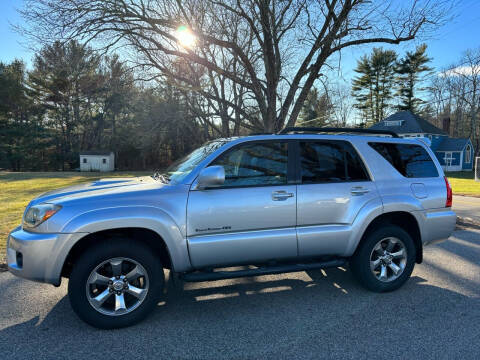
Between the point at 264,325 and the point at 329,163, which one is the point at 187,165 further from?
the point at 264,325

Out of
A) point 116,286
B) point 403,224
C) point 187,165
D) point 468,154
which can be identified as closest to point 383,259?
point 403,224

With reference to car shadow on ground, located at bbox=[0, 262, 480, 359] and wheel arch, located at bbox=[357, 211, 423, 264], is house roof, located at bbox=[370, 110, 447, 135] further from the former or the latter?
car shadow on ground, located at bbox=[0, 262, 480, 359]

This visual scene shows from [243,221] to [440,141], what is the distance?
42028mm

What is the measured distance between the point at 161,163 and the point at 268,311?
46.3 meters

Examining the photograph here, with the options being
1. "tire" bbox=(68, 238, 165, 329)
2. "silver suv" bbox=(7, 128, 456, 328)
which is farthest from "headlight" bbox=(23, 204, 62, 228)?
"tire" bbox=(68, 238, 165, 329)

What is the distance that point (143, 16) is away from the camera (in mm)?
7508

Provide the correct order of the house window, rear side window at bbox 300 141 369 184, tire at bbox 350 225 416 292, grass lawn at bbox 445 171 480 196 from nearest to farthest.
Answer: rear side window at bbox 300 141 369 184
tire at bbox 350 225 416 292
grass lawn at bbox 445 171 480 196
the house window

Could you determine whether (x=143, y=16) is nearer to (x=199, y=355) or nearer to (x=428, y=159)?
(x=428, y=159)

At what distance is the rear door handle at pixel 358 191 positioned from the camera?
3674 mm

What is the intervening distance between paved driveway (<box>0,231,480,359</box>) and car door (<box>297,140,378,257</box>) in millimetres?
690

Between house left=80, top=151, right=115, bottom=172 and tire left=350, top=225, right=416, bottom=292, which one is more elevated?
house left=80, top=151, right=115, bottom=172

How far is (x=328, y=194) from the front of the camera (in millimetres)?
3564

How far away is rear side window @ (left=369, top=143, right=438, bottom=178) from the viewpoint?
401 cm

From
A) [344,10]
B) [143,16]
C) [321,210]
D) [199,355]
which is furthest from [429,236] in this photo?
[143,16]
